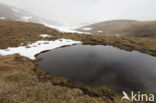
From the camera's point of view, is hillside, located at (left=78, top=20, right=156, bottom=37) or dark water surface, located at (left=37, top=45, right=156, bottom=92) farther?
hillside, located at (left=78, top=20, right=156, bottom=37)

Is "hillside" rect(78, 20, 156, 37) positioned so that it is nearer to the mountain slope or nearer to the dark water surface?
the dark water surface

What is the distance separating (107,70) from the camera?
15070 mm

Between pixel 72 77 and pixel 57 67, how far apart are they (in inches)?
144

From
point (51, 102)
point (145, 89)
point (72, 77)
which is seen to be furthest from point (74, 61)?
point (145, 89)

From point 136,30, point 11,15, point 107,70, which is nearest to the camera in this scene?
point 107,70

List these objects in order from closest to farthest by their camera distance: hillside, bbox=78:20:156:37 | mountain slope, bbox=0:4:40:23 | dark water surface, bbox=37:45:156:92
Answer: dark water surface, bbox=37:45:156:92, hillside, bbox=78:20:156:37, mountain slope, bbox=0:4:40:23

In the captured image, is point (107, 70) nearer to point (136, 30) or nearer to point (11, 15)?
point (136, 30)

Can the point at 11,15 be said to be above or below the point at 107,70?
above

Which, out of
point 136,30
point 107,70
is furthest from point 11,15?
point 107,70

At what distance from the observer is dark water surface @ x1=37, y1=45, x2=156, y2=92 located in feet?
40.2

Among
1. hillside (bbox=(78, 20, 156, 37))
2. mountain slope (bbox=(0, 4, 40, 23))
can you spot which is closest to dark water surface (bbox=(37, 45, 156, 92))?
hillside (bbox=(78, 20, 156, 37))

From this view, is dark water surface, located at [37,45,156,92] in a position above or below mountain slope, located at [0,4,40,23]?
below

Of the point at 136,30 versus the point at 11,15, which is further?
the point at 11,15

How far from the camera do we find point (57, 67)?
50.1ft
